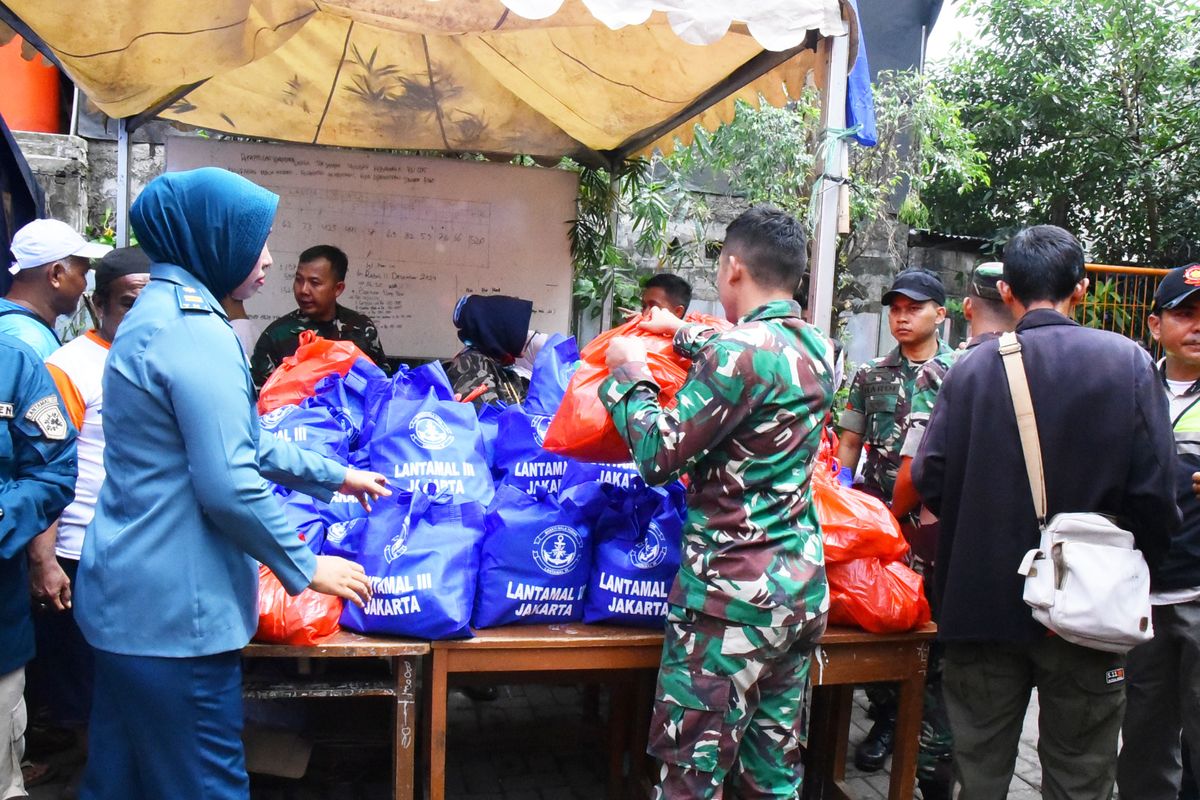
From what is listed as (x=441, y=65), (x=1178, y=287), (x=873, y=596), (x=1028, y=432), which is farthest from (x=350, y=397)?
(x=1178, y=287)

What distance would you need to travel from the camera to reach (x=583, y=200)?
5961mm

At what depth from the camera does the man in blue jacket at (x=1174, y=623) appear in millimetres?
2742

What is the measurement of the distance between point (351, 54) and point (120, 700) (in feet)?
12.6

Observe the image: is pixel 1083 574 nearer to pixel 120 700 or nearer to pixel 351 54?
pixel 120 700

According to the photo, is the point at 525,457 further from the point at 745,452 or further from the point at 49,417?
the point at 49,417

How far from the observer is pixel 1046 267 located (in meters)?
2.42

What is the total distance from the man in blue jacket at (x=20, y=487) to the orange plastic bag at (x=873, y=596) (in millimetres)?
2211

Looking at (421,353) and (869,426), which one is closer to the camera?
(869,426)

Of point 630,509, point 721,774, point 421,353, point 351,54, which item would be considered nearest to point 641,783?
point 721,774

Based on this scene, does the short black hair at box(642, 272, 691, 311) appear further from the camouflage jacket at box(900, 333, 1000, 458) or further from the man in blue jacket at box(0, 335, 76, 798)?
the man in blue jacket at box(0, 335, 76, 798)

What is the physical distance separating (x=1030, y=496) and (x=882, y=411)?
134 cm

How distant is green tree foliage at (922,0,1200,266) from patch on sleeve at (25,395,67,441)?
808 centimetres

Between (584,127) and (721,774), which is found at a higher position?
(584,127)

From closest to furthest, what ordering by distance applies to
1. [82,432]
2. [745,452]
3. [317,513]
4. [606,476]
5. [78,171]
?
1. [745,452]
2. [317,513]
3. [606,476]
4. [82,432]
5. [78,171]
